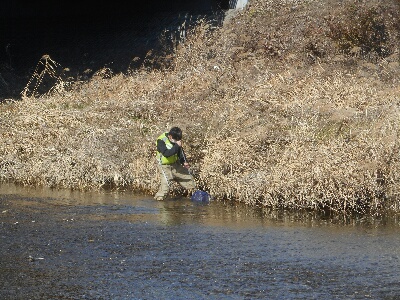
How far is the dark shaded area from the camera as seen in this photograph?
23250mm

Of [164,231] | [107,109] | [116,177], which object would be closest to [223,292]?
[164,231]

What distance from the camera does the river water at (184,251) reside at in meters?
9.21

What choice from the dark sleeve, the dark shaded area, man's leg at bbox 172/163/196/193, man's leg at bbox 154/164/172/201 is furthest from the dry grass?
the dark shaded area

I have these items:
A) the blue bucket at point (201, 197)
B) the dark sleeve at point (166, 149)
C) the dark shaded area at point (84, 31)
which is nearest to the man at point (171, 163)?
the dark sleeve at point (166, 149)

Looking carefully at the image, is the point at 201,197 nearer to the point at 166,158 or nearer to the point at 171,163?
the point at 171,163

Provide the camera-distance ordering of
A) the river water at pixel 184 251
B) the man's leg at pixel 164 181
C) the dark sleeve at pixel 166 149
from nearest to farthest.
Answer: the river water at pixel 184 251
the dark sleeve at pixel 166 149
the man's leg at pixel 164 181

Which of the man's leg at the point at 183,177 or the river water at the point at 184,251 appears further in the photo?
the man's leg at the point at 183,177

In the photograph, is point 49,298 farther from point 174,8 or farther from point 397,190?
point 174,8

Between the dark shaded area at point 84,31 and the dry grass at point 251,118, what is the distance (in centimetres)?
170

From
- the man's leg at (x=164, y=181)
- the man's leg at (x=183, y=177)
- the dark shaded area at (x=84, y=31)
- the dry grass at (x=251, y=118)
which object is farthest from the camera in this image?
the dark shaded area at (x=84, y=31)

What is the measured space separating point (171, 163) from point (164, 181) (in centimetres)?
36

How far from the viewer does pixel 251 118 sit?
16.5 metres

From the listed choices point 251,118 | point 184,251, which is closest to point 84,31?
point 251,118

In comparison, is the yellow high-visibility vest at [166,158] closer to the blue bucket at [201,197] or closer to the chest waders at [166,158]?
the chest waders at [166,158]
